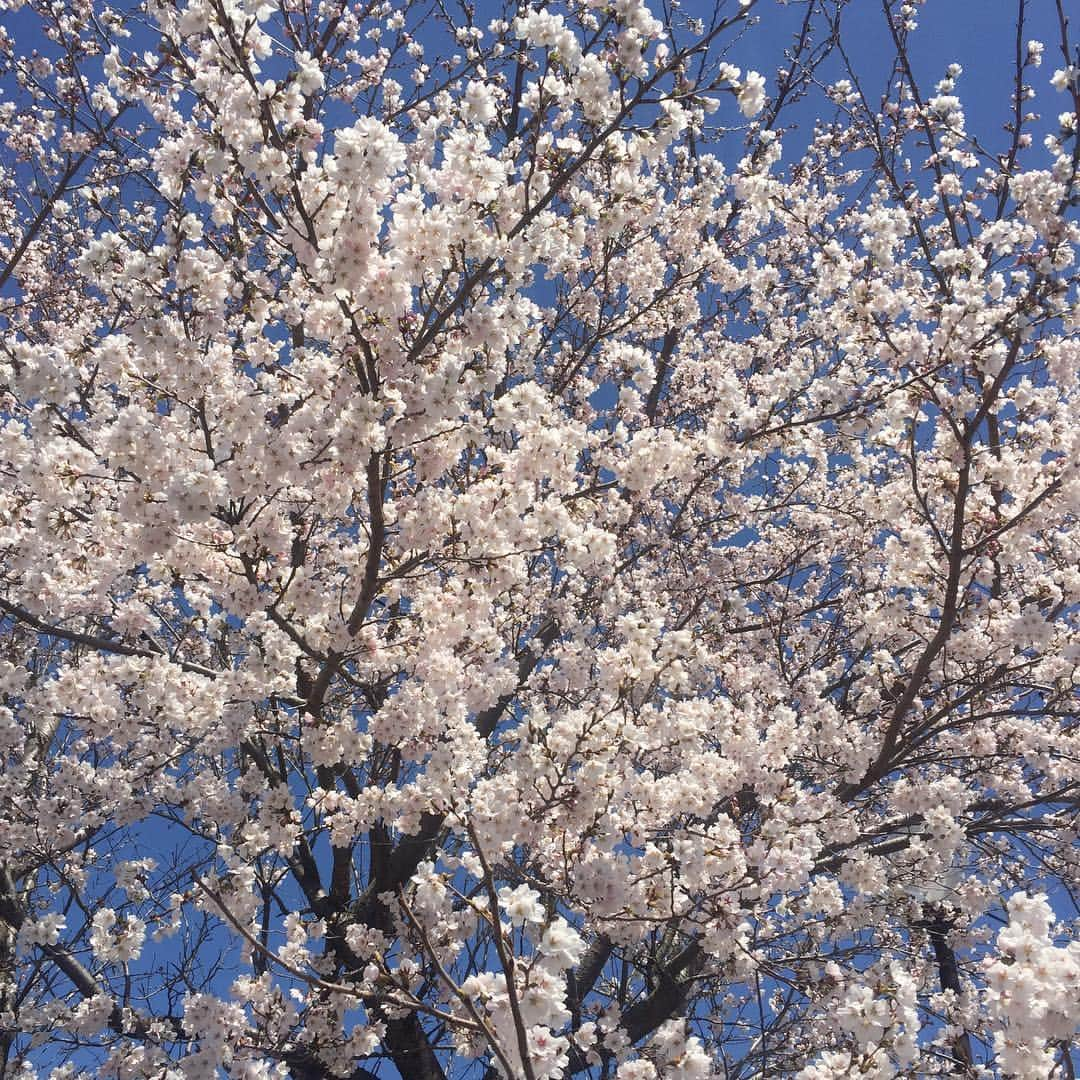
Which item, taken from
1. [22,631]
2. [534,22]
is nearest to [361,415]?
[534,22]

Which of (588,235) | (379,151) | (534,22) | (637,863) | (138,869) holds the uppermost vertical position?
(588,235)

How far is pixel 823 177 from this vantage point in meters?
11.1

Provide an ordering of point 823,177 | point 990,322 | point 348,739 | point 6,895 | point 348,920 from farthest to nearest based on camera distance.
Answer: point 823,177, point 6,895, point 348,920, point 348,739, point 990,322

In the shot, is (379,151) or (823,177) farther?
(823,177)

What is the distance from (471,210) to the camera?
13.1ft

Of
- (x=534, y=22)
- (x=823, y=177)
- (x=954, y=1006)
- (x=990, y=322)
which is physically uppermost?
(x=823, y=177)

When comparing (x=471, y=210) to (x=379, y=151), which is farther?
(x=471, y=210)

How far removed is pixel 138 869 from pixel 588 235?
7.01 meters

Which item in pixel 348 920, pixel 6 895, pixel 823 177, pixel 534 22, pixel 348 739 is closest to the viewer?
pixel 534 22

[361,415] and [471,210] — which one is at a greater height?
[471,210]

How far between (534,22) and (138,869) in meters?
6.81

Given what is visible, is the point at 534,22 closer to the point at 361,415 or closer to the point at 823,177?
the point at 361,415

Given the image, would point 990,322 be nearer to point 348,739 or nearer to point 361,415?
point 361,415

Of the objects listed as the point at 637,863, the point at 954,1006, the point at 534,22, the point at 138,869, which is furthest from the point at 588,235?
the point at 954,1006
